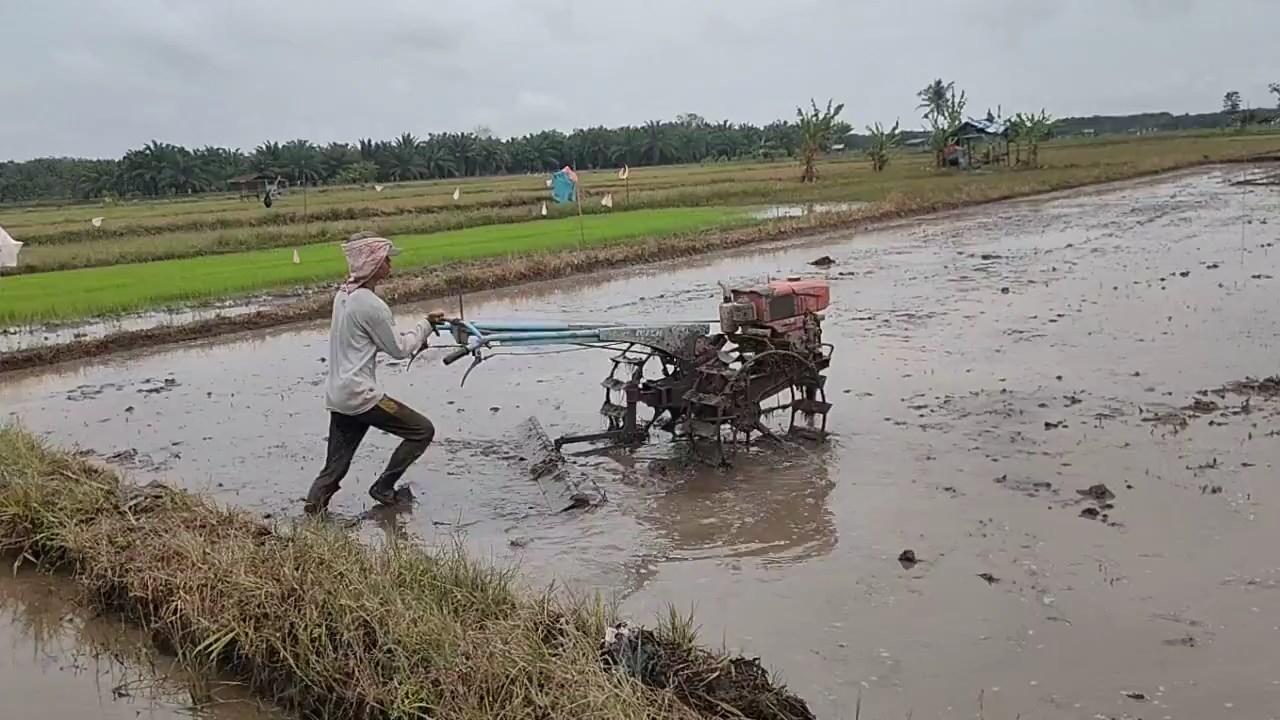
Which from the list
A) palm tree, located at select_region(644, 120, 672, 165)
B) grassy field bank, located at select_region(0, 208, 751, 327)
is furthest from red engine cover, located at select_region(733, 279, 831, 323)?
palm tree, located at select_region(644, 120, 672, 165)

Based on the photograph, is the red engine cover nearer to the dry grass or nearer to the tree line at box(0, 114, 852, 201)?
the dry grass

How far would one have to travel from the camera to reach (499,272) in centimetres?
1625

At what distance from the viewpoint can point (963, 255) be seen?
17281 mm

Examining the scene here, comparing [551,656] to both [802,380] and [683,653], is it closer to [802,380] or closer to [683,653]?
[683,653]

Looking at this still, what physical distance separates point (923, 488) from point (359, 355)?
10.8 feet

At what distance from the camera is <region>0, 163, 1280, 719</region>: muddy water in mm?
4129

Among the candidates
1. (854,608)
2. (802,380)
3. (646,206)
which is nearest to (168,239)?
(646,206)

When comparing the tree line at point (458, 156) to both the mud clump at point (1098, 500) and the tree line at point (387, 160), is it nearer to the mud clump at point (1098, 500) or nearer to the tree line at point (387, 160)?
the tree line at point (387, 160)

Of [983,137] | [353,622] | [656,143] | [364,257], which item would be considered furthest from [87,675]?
[656,143]

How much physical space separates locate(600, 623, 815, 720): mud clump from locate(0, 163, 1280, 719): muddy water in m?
0.37

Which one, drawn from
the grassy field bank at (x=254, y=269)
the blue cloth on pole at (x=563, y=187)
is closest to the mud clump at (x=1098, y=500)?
the grassy field bank at (x=254, y=269)

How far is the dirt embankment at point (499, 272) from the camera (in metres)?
12.3

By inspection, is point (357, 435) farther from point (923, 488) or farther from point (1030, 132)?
point (1030, 132)

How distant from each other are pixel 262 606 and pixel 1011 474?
4.19 m
